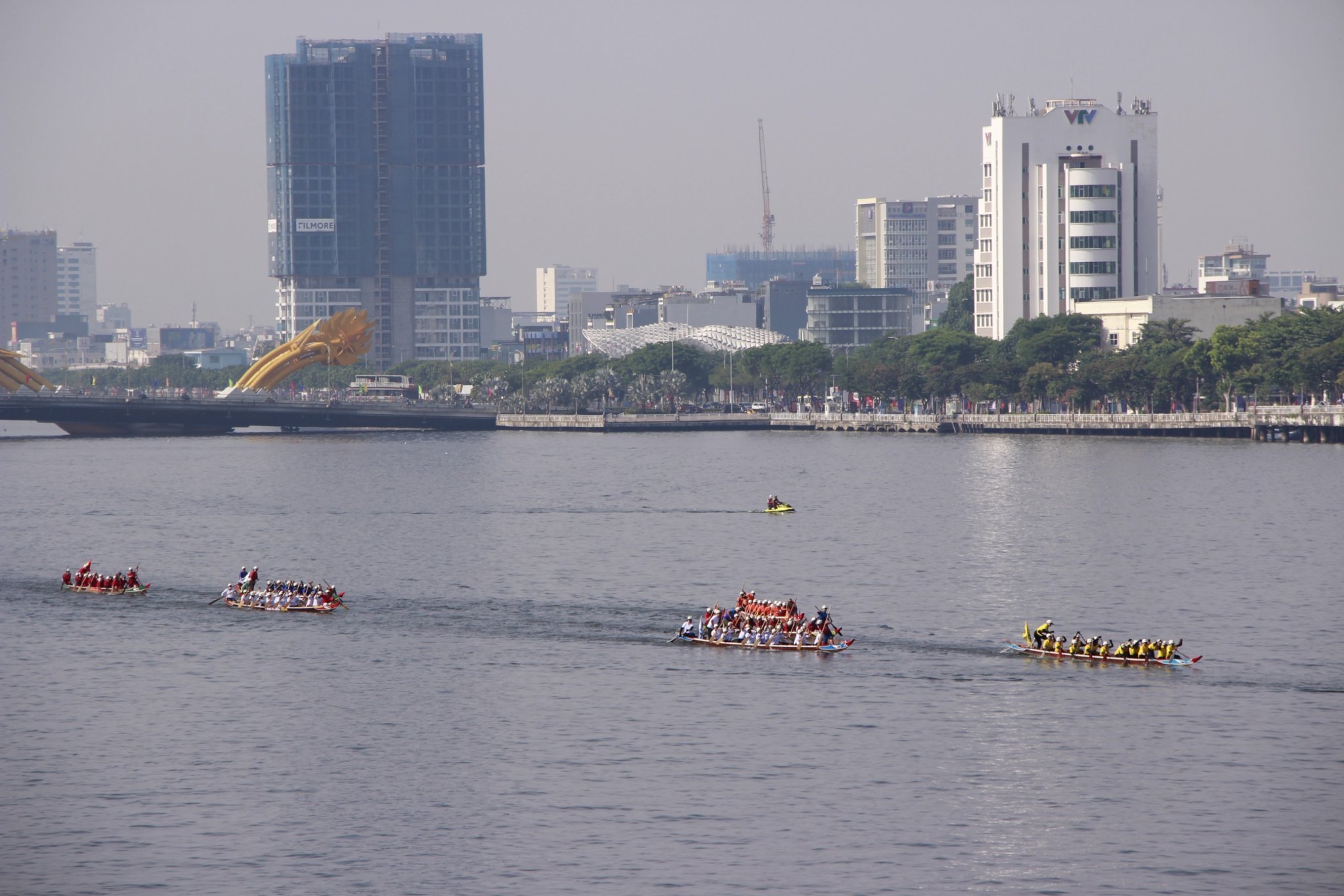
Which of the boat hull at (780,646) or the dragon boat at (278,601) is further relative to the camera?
the dragon boat at (278,601)

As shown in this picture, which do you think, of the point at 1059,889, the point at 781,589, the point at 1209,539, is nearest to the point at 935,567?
the point at 781,589

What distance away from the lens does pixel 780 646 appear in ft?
258

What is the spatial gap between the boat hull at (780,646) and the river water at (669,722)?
72cm

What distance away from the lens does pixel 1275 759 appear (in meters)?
59.2

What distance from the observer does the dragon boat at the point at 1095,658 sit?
73.1 meters

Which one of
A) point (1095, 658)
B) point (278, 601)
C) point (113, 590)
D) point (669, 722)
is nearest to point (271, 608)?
point (278, 601)

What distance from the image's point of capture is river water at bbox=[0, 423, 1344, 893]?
51531mm

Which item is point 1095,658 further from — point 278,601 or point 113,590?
point 113,590

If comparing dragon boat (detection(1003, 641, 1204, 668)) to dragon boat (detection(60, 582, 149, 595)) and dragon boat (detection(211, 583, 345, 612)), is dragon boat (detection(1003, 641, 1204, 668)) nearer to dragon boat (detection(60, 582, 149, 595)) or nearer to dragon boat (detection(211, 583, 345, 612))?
dragon boat (detection(211, 583, 345, 612))

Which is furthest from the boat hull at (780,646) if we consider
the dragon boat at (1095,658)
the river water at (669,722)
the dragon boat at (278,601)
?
the dragon boat at (278,601)

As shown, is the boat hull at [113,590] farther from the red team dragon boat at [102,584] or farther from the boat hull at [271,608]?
the boat hull at [271,608]

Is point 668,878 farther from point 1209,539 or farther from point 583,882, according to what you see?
point 1209,539

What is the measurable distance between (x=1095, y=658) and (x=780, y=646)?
45.0 feet

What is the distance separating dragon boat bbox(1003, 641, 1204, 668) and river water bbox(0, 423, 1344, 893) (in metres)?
0.69
